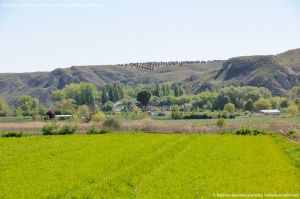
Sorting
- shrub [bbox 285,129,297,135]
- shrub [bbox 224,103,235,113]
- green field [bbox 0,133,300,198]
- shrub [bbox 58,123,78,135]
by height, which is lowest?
shrub [bbox 224,103,235,113]

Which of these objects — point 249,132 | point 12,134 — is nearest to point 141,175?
point 249,132

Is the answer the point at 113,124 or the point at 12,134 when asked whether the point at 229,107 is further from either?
the point at 12,134

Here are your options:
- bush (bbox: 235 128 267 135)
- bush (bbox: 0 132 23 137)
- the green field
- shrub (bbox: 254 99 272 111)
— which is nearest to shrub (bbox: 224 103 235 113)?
shrub (bbox: 254 99 272 111)

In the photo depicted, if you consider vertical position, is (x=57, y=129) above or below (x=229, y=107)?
above

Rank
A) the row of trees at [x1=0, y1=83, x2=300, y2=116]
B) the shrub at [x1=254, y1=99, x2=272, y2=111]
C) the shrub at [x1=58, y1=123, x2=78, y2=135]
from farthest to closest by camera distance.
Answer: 1. the row of trees at [x1=0, y1=83, x2=300, y2=116]
2. the shrub at [x1=254, y1=99, x2=272, y2=111]
3. the shrub at [x1=58, y1=123, x2=78, y2=135]

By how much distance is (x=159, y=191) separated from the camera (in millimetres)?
17469

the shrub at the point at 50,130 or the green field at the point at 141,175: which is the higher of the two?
the green field at the point at 141,175

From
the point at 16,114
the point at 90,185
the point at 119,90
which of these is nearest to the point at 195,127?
the point at 90,185

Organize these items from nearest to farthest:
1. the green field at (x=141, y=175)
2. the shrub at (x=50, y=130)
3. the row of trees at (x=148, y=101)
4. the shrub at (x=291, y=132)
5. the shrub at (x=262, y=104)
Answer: the green field at (x=141, y=175)
the shrub at (x=291, y=132)
the shrub at (x=50, y=130)
the shrub at (x=262, y=104)
the row of trees at (x=148, y=101)

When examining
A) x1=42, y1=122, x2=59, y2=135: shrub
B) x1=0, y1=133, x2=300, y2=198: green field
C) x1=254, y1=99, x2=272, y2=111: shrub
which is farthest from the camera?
x1=254, y1=99, x2=272, y2=111: shrub

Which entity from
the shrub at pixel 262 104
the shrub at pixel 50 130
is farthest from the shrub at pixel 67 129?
the shrub at pixel 262 104

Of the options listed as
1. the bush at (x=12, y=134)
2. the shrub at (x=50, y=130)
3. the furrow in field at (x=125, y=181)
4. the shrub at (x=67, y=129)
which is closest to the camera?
the furrow in field at (x=125, y=181)

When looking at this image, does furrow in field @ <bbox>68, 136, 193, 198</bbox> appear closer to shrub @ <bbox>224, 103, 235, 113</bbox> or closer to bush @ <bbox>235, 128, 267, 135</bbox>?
bush @ <bbox>235, 128, 267, 135</bbox>

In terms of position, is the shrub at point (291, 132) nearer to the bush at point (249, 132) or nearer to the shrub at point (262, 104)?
the bush at point (249, 132)
